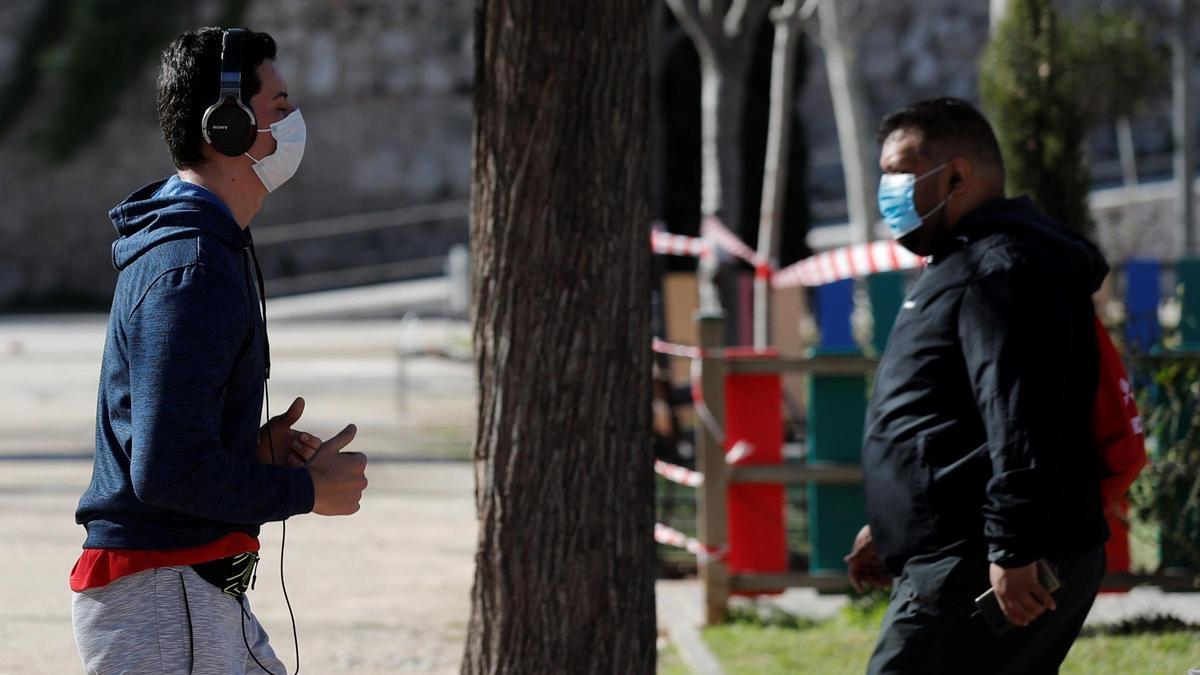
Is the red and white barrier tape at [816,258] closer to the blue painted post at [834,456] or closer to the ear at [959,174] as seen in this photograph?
the blue painted post at [834,456]

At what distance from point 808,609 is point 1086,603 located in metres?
3.81

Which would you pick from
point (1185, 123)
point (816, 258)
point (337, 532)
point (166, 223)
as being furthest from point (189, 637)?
point (1185, 123)

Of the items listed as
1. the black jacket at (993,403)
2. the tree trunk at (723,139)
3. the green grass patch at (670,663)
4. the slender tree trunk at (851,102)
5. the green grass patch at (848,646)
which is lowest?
the green grass patch at (670,663)

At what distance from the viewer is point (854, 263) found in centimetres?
870

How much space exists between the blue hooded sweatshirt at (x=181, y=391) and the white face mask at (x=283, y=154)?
0.49 feet

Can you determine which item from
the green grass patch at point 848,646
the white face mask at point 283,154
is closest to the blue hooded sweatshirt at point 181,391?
the white face mask at point 283,154

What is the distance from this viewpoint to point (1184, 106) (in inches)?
666

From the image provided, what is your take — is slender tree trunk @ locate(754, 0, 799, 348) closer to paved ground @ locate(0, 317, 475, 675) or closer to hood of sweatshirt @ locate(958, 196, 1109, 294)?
paved ground @ locate(0, 317, 475, 675)

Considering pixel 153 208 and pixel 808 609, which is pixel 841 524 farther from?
pixel 153 208

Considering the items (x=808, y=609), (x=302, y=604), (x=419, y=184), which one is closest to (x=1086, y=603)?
(x=808, y=609)

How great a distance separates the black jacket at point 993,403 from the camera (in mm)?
3119

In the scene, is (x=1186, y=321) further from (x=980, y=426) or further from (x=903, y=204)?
(x=980, y=426)

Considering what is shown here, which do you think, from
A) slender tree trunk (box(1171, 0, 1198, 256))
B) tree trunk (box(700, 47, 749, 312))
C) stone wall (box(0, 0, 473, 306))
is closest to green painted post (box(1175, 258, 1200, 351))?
tree trunk (box(700, 47, 749, 312))

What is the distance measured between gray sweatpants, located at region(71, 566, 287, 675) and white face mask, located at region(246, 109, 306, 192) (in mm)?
667
